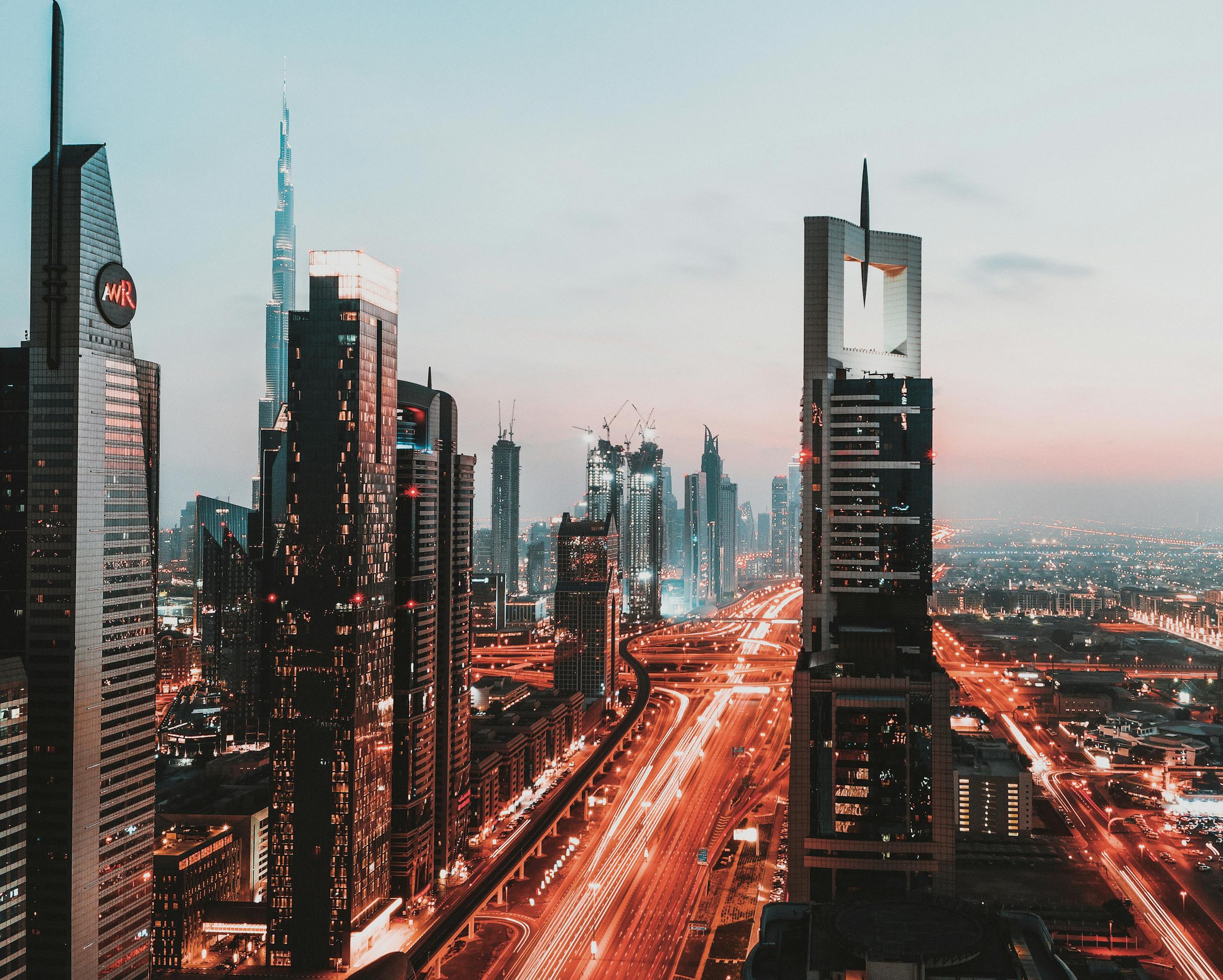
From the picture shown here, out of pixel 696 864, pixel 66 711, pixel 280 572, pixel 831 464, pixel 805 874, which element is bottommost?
pixel 696 864

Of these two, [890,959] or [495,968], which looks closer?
[890,959]

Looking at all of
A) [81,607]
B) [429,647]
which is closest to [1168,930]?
[429,647]

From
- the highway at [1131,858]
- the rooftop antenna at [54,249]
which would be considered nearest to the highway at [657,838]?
the highway at [1131,858]

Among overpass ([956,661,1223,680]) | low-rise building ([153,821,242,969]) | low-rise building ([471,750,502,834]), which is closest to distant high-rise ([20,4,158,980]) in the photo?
low-rise building ([153,821,242,969])

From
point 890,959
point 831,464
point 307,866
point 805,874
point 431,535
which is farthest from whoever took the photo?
point 431,535

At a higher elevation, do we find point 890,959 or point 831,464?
point 831,464

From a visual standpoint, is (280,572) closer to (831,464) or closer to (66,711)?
(66,711)

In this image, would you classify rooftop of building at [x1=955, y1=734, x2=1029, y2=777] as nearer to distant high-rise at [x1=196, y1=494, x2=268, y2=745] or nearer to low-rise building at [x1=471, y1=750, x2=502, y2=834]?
low-rise building at [x1=471, y1=750, x2=502, y2=834]

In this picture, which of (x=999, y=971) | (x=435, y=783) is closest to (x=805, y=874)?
(x=999, y=971)
